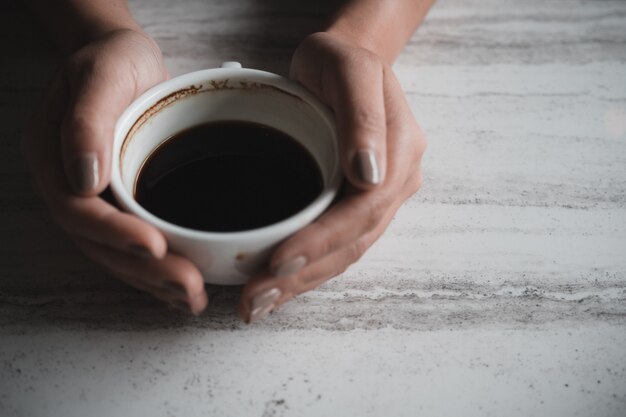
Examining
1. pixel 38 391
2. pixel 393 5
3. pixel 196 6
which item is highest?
pixel 393 5

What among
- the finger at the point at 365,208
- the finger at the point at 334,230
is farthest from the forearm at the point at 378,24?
the finger at the point at 334,230

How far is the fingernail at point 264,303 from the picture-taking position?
0.54 meters

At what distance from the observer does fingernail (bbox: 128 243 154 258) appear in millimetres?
496

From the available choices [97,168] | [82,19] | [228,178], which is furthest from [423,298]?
[82,19]

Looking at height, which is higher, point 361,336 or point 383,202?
point 383,202

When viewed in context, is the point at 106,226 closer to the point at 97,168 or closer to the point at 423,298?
the point at 97,168

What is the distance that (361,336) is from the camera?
61 cm

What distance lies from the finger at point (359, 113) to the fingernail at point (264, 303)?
0.41ft

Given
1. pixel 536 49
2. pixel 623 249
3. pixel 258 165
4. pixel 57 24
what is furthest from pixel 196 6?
pixel 623 249

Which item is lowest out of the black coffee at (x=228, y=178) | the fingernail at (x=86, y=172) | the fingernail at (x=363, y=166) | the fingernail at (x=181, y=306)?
the fingernail at (x=181, y=306)

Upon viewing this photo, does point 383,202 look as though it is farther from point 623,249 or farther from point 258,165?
point 623,249

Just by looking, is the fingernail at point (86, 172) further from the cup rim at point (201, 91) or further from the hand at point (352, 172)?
the hand at point (352, 172)

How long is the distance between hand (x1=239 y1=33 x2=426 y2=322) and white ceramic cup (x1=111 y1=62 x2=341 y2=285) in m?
0.02

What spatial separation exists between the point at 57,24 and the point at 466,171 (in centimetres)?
59
